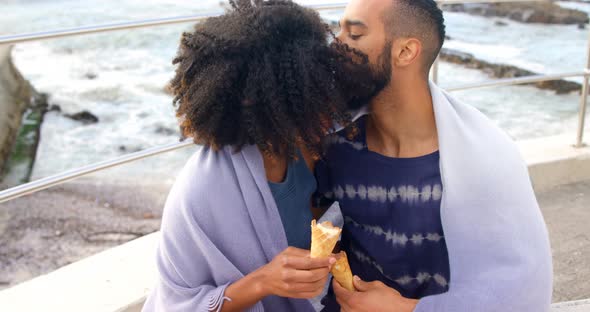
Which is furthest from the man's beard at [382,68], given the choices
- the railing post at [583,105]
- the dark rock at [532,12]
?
the dark rock at [532,12]

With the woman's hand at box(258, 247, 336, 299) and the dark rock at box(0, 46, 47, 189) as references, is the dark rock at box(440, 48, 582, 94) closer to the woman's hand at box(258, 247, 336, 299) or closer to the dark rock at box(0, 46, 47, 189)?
the dark rock at box(0, 46, 47, 189)

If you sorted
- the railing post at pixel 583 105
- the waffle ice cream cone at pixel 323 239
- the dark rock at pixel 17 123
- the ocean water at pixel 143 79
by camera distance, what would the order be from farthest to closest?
the ocean water at pixel 143 79 → the dark rock at pixel 17 123 → the railing post at pixel 583 105 → the waffle ice cream cone at pixel 323 239

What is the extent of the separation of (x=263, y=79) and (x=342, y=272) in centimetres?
51

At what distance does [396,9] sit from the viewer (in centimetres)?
165

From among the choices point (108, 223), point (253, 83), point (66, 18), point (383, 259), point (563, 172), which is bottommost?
point (66, 18)

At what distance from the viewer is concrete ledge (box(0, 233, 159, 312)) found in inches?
81.8

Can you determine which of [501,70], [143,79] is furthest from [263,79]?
[143,79]

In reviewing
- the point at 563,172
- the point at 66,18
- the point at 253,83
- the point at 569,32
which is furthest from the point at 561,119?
the point at 66,18

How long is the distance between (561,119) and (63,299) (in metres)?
5.50

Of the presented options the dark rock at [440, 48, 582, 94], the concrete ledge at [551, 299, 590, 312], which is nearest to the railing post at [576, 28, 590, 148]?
Result: the concrete ledge at [551, 299, 590, 312]

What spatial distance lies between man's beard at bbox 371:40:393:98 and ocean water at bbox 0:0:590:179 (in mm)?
3983

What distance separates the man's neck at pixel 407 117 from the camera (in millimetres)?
1693

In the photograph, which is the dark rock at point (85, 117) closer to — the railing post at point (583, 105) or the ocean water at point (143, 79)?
the ocean water at point (143, 79)

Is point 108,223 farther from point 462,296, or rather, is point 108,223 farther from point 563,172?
point 462,296
